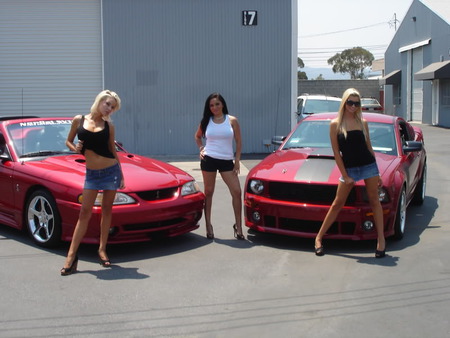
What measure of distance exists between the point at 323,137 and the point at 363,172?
1879mm

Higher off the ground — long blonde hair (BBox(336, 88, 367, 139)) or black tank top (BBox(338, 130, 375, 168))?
long blonde hair (BBox(336, 88, 367, 139))

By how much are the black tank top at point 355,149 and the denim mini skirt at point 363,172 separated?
35 mm

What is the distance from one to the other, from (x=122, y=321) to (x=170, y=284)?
93 centimetres

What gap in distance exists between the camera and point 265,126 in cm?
1655

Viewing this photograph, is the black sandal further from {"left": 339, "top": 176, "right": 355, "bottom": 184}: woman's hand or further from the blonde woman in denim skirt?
the blonde woman in denim skirt

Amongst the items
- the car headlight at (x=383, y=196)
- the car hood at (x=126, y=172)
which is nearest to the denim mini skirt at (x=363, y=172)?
the car headlight at (x=383, y=196)

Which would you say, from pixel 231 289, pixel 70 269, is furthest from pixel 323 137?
pixel 70 269

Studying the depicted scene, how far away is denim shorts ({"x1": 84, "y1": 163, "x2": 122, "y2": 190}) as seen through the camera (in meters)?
5.55

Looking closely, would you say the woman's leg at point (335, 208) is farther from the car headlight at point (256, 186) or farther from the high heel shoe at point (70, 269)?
the high heel shoe at point (70, 269)

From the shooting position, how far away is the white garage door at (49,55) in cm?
1622

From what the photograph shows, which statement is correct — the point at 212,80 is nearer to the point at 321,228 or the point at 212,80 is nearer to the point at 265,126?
the point at 265,126

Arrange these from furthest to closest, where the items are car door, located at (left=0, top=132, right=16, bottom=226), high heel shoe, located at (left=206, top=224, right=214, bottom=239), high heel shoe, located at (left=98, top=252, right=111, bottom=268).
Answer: high heel shoe, located at (left=206, top=224, right=214, bottom=239), car door, located at (left=0, top=132, right=16, bottom=226), high heel shoe, located at (left=98, top=252, right=111, bottom=268)

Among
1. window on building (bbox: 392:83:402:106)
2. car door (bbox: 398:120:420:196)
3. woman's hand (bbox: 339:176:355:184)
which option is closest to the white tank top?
woman's hand (bbox: 339:176:355:184)

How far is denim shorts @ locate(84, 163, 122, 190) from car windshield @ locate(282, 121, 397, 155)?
2902mm
